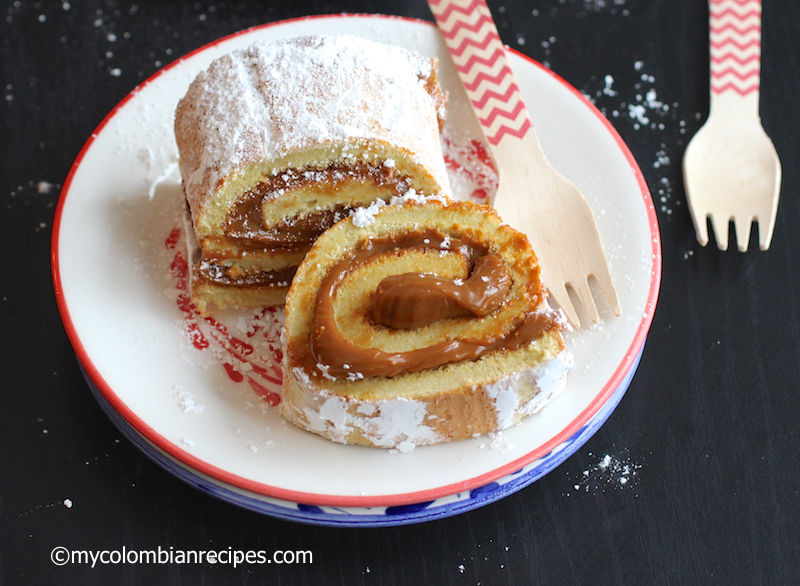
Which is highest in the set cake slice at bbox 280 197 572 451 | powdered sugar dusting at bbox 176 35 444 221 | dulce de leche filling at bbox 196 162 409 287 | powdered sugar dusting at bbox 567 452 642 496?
powdered sugar dusting at bbox 176 35 444 221

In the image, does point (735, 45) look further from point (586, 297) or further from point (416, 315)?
point (416, 315)

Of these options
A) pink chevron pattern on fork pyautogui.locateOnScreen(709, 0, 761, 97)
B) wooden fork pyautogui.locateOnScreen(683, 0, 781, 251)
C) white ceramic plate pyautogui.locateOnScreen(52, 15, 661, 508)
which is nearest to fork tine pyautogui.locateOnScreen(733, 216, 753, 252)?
wooden fork pyautogui.locateOnScreen(683, 0, 781, 251)

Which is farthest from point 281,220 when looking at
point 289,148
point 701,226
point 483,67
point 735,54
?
point 735,54

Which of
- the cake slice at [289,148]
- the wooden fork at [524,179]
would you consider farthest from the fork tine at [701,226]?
the cake slice at [289,148]

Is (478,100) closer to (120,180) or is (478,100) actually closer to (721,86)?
(721,86)

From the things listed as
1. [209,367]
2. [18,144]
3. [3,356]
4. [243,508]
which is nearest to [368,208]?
[209,367]

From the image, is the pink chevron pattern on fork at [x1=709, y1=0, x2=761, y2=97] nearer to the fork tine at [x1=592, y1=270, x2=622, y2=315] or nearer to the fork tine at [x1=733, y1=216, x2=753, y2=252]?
the fork tine at [x1=733, y1=216, x2=753, y2=252]
